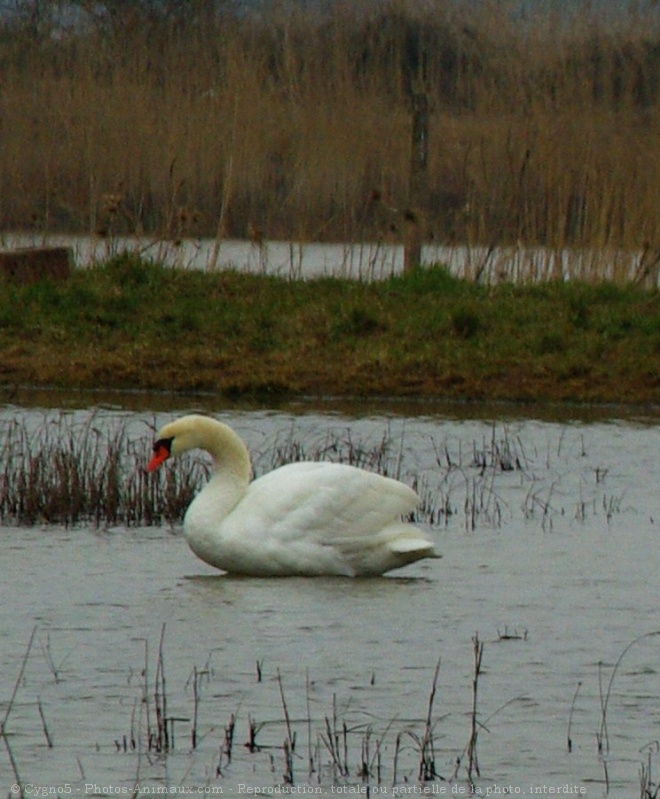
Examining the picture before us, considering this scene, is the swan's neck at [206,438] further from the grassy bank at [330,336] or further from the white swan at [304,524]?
the grassy bank at [330,336]

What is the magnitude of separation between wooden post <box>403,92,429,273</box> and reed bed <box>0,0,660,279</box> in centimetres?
10

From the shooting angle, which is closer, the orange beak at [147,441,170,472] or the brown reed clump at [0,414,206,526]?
the orange beak at [147,441,170,472]

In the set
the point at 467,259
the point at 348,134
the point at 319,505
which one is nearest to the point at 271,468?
the point at 319,505

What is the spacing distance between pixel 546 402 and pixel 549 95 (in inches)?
146

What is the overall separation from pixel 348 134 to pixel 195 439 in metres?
9.24

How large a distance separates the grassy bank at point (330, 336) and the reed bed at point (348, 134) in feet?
2.31

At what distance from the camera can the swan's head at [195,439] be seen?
353 inches

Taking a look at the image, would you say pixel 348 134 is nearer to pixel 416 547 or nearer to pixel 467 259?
pixel 467 259

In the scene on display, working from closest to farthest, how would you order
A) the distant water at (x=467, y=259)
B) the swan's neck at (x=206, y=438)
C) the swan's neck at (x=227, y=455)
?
the swan's neck at (x=227, y=455), the swan's neck at (x=206, y=438), the distant water at (x=467, y=259)

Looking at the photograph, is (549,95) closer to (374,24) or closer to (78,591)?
(374,24)

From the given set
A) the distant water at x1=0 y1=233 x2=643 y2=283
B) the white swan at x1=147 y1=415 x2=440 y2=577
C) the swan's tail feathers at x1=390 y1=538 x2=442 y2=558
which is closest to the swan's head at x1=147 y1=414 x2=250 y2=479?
the white swan at x1=147 y1=415 x2=440 y2=577

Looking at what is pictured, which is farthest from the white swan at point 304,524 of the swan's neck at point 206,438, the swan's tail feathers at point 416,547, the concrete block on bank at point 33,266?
the concrete block on bank at point 33,266

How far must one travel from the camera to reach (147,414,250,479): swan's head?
8.98 m

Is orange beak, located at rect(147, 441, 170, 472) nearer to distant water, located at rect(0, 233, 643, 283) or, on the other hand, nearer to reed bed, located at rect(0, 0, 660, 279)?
reed bed, located at rect(0, 0, 660, 279)
